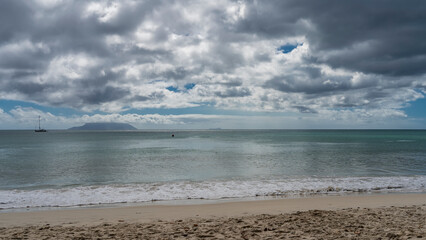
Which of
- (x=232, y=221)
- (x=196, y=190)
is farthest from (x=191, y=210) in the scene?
(x=196, y=190)

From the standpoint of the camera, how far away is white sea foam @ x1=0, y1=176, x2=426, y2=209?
1554 cm

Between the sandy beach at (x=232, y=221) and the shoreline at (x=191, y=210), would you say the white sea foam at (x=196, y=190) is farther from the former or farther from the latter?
the sandy beach at (x=232, y=221)

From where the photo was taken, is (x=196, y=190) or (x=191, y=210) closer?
(x=191, y=210)

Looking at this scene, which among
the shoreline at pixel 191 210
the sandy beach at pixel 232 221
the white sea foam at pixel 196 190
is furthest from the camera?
the white sea foam at pixel 196 190

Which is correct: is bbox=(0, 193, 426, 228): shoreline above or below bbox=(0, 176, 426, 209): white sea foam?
above

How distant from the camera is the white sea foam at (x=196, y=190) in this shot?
15.5m

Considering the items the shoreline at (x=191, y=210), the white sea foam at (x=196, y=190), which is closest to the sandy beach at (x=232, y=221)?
the shoreline at (x=191, y=210)

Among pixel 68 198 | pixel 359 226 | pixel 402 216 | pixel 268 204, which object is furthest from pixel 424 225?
pixel 68 198

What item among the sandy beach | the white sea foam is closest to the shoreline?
the sandy beach

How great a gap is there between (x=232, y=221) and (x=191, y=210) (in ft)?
10.2

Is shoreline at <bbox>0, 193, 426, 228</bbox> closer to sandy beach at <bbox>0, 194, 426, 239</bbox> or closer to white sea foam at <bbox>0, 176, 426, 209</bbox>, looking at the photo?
sandy beach at <bbox>0, 194, 426, 239</bbox>

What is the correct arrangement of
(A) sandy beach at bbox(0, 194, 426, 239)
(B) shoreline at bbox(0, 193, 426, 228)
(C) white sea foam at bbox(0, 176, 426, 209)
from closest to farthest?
1. (A) sandy beach at bbox(0, 194, 426, 239)
2. (B) shoreline at bbox(0, 193, 426, 228)
3. (C) white sea foam at bbox(0, 176, 426, 209)

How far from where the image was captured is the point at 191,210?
12812mm

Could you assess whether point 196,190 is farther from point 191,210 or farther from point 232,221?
point 232,221
